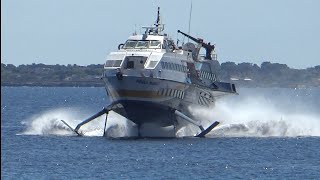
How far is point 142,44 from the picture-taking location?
2857 inches

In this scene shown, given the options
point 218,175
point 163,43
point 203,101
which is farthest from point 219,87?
point 218,175

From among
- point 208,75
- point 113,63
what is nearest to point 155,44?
point 113,63

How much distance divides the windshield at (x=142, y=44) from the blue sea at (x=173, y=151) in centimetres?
517

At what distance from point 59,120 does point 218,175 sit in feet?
92.5

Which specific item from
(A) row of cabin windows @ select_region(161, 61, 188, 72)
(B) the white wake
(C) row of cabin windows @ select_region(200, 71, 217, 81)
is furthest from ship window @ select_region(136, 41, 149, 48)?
(C) row of cabin windows @ select_region(200, 71, 217, 81)

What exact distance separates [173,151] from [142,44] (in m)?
10.3

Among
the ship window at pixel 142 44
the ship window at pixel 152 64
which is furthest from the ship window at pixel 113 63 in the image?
the ship window at pixel 142 44

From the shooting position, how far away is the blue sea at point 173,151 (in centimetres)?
5412

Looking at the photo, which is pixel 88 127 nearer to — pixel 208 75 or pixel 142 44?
pixel 208 75

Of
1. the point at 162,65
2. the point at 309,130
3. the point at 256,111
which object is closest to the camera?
the point at 162,65

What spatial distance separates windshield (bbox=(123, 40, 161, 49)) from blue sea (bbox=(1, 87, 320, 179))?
16.9 feet

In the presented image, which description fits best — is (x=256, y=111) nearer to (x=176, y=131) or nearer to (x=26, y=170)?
(x=176, y=131)

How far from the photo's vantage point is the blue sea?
54.1 metres

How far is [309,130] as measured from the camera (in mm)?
81688
